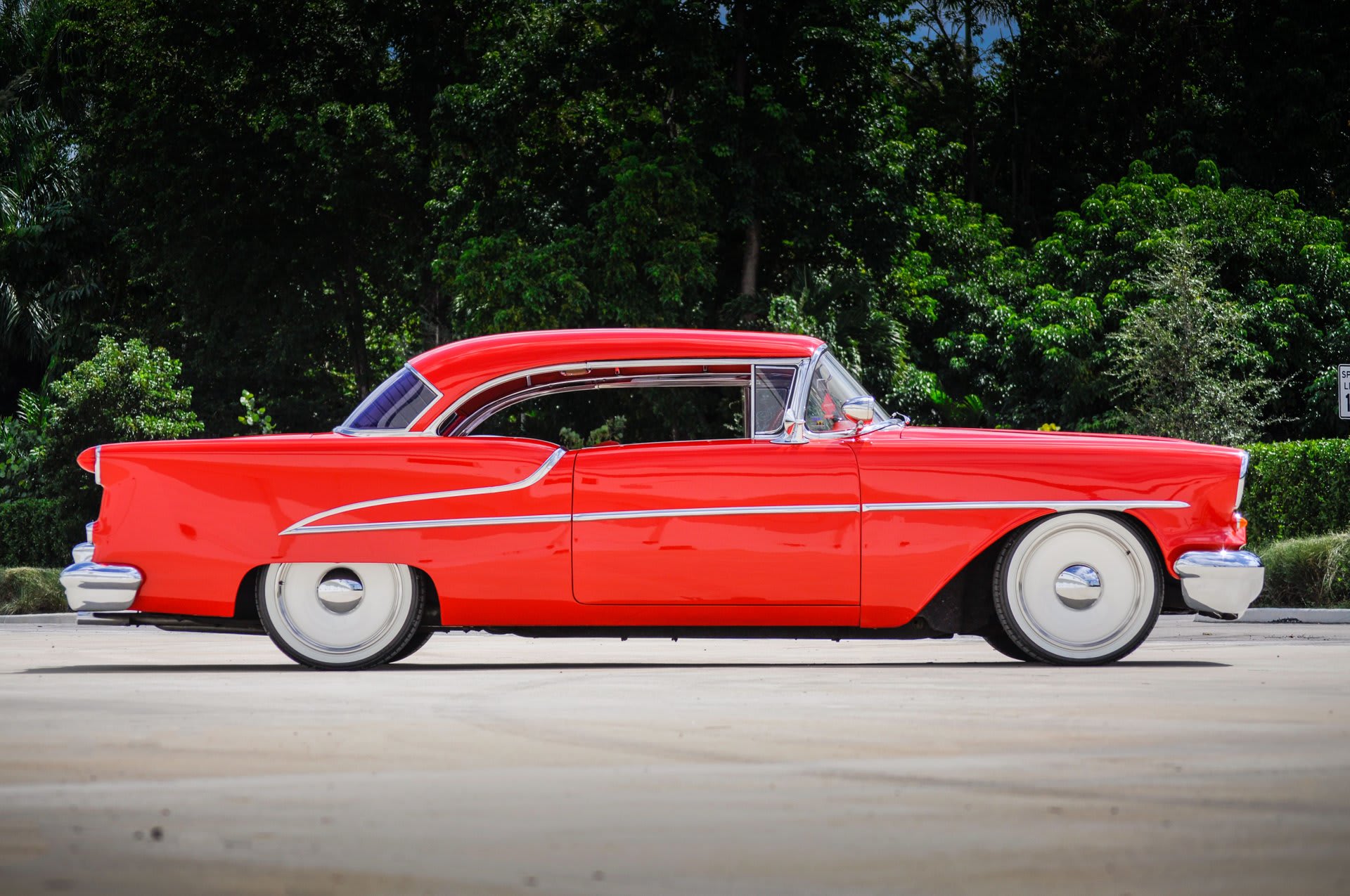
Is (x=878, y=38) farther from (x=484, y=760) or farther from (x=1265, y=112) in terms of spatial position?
(x=484, y=760)

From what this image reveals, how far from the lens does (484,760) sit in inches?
187

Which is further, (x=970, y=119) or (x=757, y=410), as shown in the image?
(x=970, y=119)

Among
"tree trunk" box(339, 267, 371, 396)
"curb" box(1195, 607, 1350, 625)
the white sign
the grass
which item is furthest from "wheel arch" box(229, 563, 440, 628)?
"tree trunk" box(339, 267, 371, 396)

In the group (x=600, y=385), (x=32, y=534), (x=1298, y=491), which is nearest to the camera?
(x=600, y=385)

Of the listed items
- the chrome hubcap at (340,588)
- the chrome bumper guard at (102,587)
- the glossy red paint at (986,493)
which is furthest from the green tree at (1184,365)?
the chrome bumper guard at (102,587)

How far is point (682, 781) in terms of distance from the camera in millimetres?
4344

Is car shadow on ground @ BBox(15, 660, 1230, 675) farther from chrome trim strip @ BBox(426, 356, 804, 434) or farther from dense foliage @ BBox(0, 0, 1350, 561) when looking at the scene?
dense foliage @ BBox(0, 0, 1350, 561)

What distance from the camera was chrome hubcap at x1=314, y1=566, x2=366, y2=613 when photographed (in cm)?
757

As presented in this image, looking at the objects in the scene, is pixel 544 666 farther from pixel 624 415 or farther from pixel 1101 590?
pixel 624 415

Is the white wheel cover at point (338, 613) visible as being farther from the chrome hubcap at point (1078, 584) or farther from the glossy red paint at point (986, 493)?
the chrome hubcap at point (1078, 584)

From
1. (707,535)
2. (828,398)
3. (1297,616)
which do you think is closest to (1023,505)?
(828,398)

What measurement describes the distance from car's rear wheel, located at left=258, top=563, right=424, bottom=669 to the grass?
1368 centimetres

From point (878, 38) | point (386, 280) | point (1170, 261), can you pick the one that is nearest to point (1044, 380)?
point (1170, 261)

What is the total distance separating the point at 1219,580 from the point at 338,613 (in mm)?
4120
